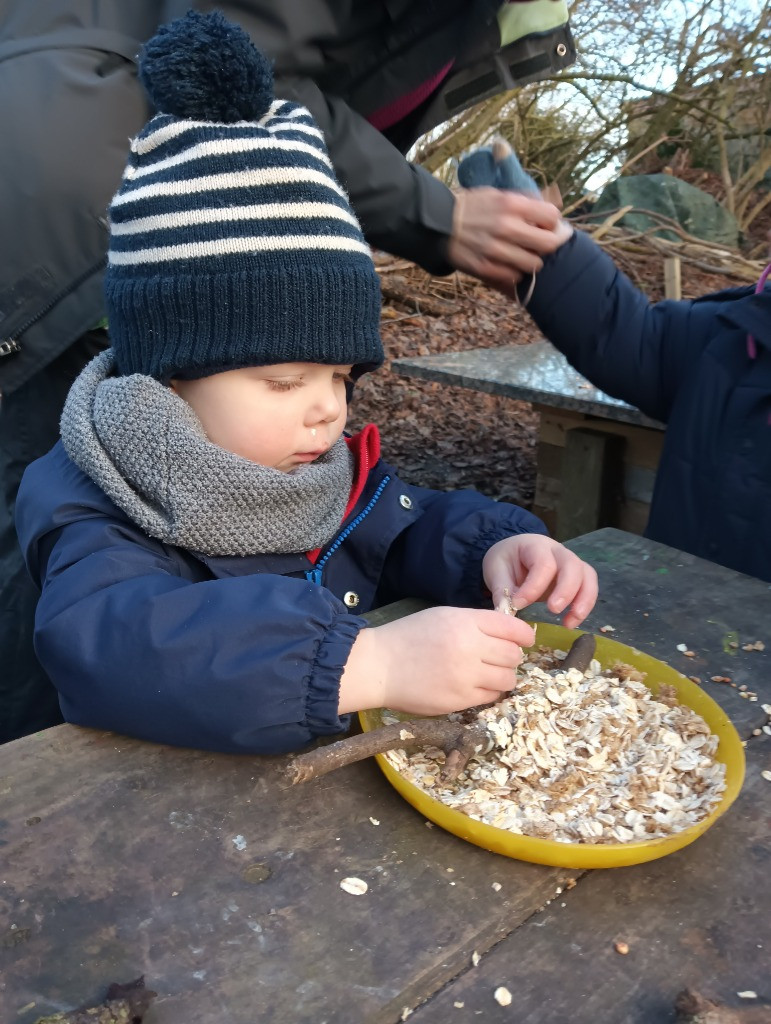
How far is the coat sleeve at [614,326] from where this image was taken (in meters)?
2.11

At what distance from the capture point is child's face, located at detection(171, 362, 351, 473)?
1.36 metres

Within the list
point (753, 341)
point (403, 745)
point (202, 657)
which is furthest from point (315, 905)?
point (753, 341)

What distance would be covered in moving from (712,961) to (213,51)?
4.15 ft

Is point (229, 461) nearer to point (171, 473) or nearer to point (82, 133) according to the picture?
point (171, 473)

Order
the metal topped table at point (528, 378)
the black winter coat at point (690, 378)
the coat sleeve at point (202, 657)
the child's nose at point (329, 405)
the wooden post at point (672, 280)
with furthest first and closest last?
the wooden post at point (672, 280) < the metal topped table at point (528, 378) < the black winter coat at point (690, 378) < the child's nose at point (329, 405) < the coat sleeve at point (202, 657)

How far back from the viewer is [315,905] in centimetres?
83

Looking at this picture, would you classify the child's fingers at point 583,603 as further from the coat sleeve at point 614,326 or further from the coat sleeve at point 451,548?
the coat sleeve at point 614,326

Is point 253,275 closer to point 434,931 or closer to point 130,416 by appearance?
point 130,416

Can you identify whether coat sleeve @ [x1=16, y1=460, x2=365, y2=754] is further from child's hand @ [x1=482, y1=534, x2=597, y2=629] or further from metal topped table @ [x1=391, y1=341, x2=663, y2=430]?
metal topped table @ [x1=391, y1=341, x2=663, y2=430]

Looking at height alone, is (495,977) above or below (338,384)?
below

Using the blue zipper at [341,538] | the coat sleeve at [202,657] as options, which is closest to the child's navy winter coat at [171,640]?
the coat sleeve at [202,657]

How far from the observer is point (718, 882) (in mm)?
883

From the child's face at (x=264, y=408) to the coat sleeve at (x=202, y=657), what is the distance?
0.32 m

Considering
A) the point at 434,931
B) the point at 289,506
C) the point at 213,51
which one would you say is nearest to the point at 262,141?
the point at 213,51
